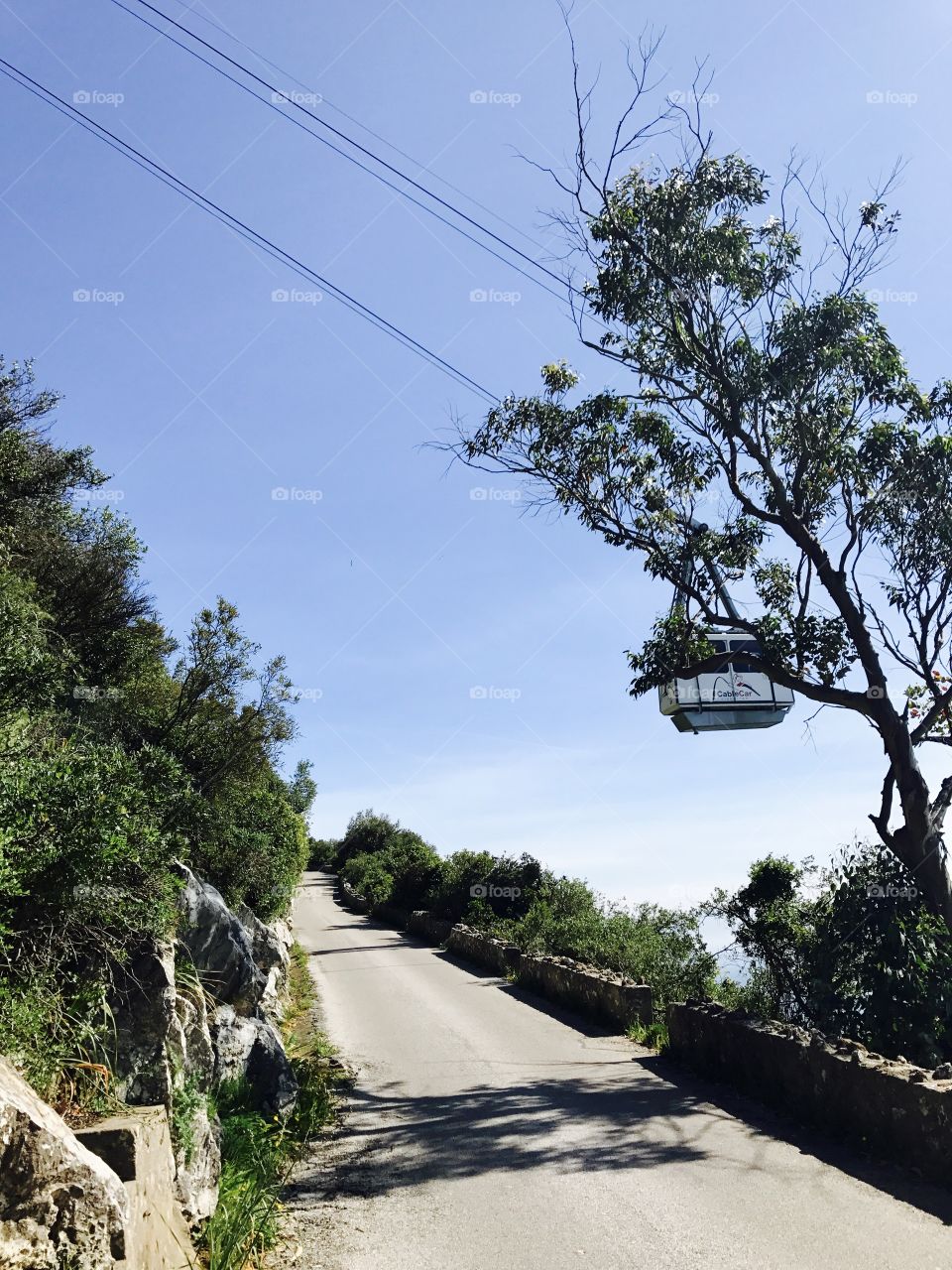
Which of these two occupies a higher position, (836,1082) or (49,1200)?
(49,1200)

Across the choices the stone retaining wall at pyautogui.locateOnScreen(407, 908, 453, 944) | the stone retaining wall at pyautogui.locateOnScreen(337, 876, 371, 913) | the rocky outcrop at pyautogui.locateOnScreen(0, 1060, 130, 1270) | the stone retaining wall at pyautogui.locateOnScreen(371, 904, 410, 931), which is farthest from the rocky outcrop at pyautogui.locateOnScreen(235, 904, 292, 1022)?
the stone retaining wall at pyautogui.locateOnScreen(337, 876, 371, 913)

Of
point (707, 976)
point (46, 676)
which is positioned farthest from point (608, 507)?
point (46, 676)

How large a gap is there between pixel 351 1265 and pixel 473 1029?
29.2 feet

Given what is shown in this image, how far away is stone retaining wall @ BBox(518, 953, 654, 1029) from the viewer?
14.2 meters

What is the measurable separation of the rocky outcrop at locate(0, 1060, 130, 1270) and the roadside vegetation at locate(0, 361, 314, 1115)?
2.61 ft

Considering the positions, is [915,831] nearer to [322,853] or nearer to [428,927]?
[428,927]

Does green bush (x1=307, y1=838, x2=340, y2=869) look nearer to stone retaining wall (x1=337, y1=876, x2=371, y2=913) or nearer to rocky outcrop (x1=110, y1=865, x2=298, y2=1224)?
stone retaining wall (x1=337, y1=876, x2=371, y2=913)

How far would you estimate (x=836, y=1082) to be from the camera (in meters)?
8.28

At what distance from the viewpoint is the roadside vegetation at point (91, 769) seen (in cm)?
512

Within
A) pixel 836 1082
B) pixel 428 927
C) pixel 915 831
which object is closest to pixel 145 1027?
pixel 836 1082

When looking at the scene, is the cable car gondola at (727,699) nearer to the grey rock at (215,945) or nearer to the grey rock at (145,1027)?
the grey rock at (215,945)

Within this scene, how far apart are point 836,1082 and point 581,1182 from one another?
2631mm

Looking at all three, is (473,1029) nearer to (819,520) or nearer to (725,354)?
Result: (819,520)

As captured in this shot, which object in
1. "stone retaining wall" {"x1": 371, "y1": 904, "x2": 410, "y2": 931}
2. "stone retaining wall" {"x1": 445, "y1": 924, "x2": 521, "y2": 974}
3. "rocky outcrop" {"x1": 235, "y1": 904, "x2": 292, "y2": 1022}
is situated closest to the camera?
"rocky outcrop" {"x1": 235, "y1": 904, "x2": 292, "y2": 1022}
